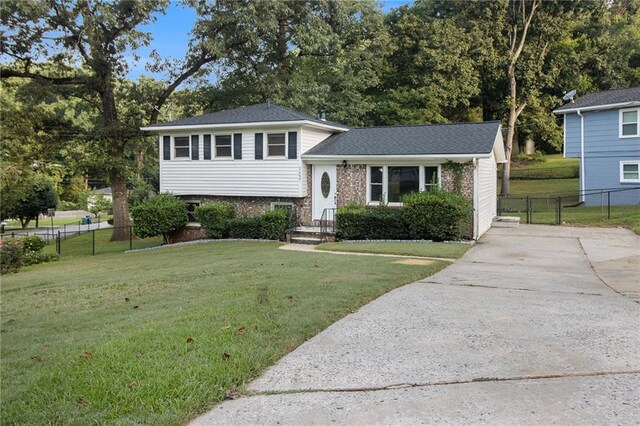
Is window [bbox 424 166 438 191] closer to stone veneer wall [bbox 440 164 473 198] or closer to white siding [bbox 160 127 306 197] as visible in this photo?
stone veneer wall [bbox 440 164 473 198]

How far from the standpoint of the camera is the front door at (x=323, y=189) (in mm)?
18031

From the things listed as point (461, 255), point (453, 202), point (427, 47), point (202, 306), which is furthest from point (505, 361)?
point (427, 47)

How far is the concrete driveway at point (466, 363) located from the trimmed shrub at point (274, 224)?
9.54 meters

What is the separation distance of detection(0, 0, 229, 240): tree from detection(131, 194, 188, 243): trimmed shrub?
12.0ft

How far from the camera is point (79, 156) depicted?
24.3m

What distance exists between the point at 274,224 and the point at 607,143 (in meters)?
16.6

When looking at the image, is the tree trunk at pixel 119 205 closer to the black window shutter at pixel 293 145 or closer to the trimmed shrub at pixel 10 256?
the trimmed shrub at pixel 10 256

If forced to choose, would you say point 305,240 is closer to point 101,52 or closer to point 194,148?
point 194,148

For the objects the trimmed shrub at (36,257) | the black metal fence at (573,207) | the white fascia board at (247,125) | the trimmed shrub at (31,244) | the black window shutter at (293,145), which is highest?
the white fascia board at (247,125)

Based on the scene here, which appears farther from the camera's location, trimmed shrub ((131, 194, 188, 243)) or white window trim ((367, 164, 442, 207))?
trimmed shrub ((131, 194, 188, 243))

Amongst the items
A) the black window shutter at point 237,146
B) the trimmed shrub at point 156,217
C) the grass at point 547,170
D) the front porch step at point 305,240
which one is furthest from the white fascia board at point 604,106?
the trimmed shrub at point 156,217

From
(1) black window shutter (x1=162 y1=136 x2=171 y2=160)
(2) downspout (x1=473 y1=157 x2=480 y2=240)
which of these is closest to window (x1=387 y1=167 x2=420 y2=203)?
(2) downspout (x1=473 y1=157 x2=480 y2=240)

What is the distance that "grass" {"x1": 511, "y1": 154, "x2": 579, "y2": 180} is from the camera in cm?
3334

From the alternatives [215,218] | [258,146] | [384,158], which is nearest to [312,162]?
[258,146]
